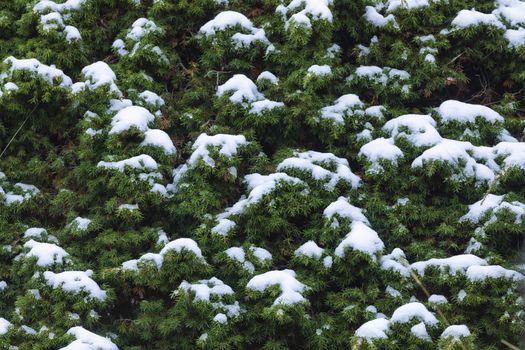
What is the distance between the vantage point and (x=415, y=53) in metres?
5.62

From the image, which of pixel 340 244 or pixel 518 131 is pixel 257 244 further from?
pixel 518 131

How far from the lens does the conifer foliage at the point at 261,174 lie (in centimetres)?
428

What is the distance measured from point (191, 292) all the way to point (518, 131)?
3.00 meters

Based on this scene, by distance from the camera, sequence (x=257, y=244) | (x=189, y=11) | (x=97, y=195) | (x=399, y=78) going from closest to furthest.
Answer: (x=257, y=244) < (x=97, y=195) < (x=399, y=78) < (x=189, y=11)

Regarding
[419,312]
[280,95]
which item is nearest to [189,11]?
[280,95]

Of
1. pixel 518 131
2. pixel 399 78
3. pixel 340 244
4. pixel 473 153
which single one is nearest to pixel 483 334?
pixel 340 244

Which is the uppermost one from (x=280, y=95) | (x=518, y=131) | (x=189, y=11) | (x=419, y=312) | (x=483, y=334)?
(x=189, y=11)

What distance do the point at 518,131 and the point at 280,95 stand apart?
1.98 m

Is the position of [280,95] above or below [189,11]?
below

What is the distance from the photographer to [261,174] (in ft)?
16.7

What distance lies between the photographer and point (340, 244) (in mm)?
4508

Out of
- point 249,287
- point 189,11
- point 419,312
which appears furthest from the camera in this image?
point 189,11

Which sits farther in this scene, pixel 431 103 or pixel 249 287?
pixel 431 103

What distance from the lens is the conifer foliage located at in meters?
4.28
